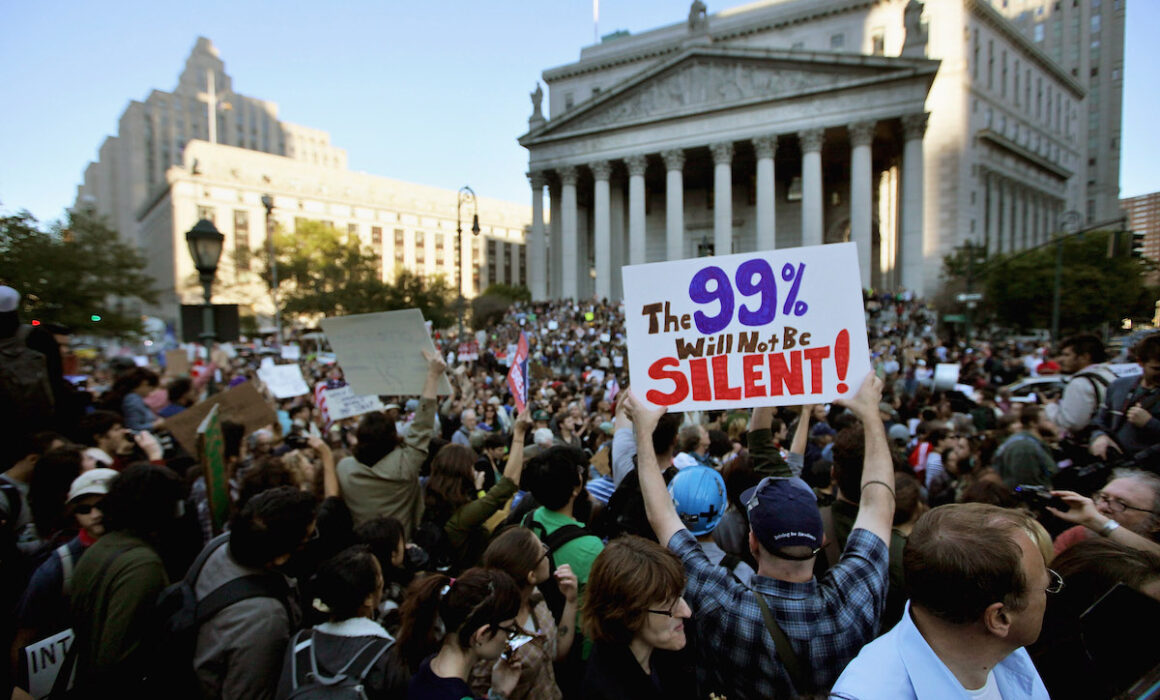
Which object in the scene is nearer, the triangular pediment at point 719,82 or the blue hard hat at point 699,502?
Answer: the blue hard hat at point 699,502

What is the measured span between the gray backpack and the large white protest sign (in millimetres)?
6629

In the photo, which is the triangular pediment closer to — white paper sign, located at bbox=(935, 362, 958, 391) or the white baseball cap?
white paper sign, located at bbox=(935, 362, 958, 391)

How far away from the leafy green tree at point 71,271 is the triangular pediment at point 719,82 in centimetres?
2685

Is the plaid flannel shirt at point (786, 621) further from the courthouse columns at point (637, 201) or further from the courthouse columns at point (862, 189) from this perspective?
the courthouse columns at point (637, 201)

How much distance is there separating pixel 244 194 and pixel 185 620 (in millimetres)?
87256

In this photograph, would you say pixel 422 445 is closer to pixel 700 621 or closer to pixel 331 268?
pixel 700 621

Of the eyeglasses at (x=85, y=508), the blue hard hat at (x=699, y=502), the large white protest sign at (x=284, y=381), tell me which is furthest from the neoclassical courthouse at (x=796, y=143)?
the eyeglasses at (x=85, y=508)

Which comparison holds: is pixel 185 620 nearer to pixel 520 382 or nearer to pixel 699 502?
pixel 699 502

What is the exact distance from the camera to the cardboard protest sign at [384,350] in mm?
4930

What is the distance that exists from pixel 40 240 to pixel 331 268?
3424 cm

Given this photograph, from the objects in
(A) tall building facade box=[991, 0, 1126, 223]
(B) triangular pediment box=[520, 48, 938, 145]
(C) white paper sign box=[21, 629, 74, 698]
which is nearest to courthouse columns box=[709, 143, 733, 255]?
(B) triangular pediment box=[520, 48, 938, 145]

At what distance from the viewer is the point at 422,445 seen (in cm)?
413

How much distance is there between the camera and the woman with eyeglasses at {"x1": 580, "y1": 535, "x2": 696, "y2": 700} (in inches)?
77.0

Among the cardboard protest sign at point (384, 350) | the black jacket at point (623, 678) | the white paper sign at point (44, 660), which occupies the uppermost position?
the cardboard protest sign at point (384, 350)
